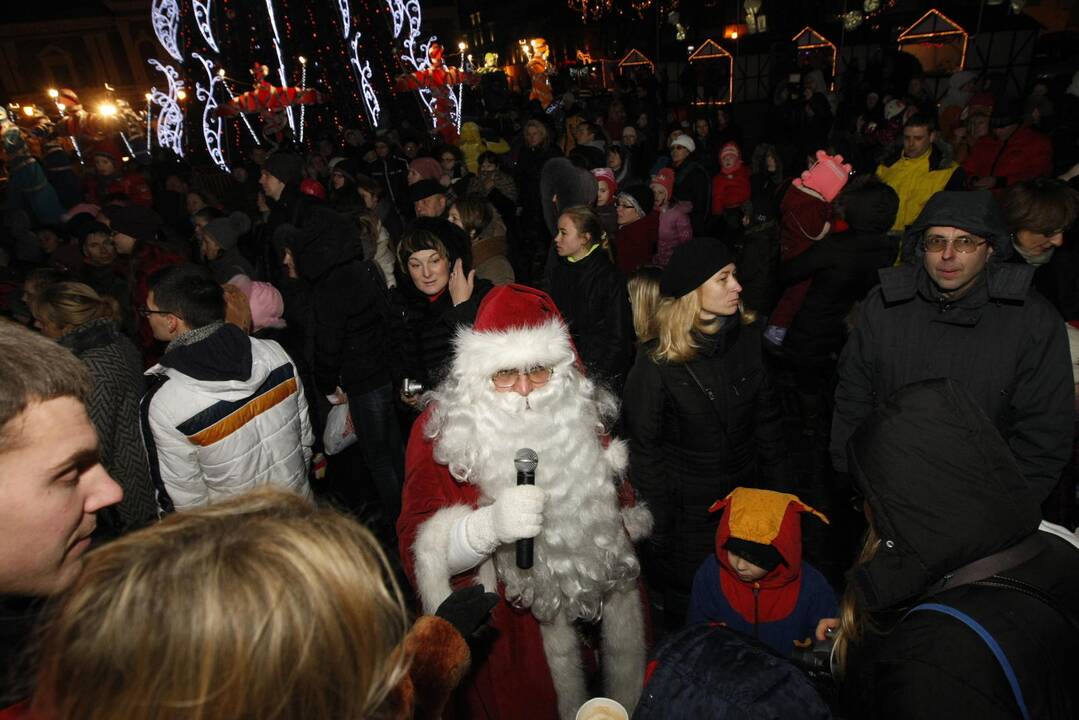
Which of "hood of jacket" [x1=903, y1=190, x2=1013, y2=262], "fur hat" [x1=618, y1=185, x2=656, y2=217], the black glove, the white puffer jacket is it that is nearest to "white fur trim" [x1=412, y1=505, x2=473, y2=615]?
the black glove

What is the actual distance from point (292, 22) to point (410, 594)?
1689 centimetres

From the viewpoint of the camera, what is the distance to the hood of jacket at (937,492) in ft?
4.53

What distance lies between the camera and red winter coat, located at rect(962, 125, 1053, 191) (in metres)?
6.06

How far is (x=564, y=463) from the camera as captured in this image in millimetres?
2607

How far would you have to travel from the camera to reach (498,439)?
98.1 inches

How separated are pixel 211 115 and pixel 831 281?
1762 centimetres

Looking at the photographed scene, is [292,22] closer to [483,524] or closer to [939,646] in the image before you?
[483,524]

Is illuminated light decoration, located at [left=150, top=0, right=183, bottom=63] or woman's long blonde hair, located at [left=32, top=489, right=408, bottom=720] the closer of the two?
woman's long blonde hair, located at [left=32, top=489, right=408, bottom=720]

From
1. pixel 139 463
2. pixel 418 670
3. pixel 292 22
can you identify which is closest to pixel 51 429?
pixel 418 670

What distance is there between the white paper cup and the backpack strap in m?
1.08

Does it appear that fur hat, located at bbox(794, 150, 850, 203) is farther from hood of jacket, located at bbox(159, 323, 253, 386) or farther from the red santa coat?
hood of jacket, located at bbox(159, 323, 253, 386)

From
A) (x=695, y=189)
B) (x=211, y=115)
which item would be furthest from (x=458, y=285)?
(x=211, y=115)

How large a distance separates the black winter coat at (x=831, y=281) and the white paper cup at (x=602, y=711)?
320 cm

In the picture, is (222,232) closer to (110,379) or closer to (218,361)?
(110,379)
